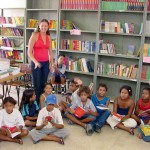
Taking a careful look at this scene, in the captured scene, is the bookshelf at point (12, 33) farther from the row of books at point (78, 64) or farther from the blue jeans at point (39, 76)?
the blue jeans at point (39, 76)

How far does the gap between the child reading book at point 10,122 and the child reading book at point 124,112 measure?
1319mm

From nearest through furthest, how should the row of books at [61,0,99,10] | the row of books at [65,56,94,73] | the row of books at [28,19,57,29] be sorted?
the row of books at [61,0,99,10], the row of books at [65,56,94,73], the row of books at [28,19,57,29]

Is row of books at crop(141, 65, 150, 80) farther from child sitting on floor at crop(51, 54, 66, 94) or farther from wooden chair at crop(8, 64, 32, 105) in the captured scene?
wooden chair at crop(8, 64, 32, 105)

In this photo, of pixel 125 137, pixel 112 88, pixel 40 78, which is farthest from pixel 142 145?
pixel 112 88

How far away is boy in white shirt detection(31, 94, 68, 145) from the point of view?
301cm

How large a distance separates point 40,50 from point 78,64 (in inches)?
52.1

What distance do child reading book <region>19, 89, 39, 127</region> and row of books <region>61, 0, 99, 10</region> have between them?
7.25 feet

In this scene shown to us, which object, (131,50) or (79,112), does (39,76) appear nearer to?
(79,112)

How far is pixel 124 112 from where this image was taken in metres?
3.67

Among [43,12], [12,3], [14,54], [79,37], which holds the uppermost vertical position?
[12,3]

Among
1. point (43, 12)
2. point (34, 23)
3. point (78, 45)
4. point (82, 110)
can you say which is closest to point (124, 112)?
point (82, 110)

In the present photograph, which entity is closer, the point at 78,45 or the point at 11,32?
the point at 78,45

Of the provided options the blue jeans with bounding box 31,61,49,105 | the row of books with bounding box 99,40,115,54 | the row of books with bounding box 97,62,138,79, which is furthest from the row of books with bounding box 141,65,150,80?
the blue jeans with bounding box 31,61,49,105

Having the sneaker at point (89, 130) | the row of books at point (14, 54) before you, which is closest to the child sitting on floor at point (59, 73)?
the row of books at point (14, 54)
